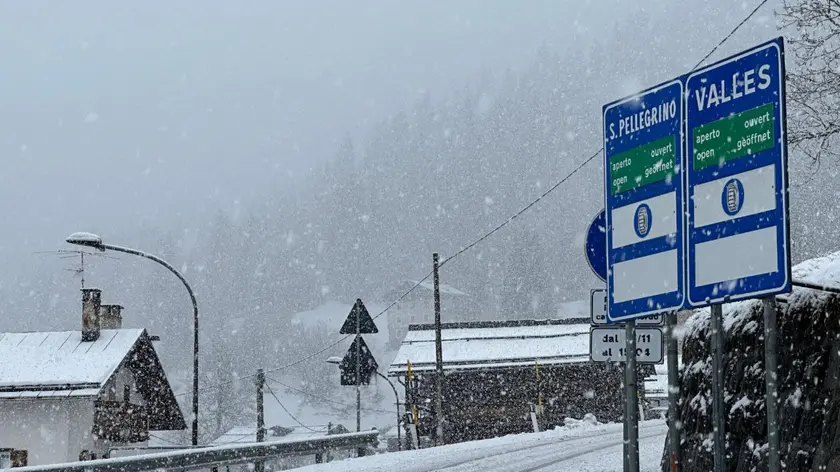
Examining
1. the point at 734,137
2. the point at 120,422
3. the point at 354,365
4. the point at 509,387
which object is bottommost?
the point at 120,422

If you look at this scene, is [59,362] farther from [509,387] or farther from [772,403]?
[772,403]

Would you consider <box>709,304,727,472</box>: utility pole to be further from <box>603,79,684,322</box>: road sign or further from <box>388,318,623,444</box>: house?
<box>388,318,623,444</box>: house

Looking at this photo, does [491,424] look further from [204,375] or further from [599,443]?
[204,375]

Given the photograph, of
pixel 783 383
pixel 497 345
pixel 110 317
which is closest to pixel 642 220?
pixel 783 383

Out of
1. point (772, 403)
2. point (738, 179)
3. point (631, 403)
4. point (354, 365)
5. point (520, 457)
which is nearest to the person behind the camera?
point (772, 403)

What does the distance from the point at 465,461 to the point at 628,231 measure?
1009 cm

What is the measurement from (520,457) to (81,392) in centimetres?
2173

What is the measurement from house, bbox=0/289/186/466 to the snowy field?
18829 mm

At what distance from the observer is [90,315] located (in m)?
36.9

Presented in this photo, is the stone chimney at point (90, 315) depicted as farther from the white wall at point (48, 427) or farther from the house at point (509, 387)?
the house at point (509, 387)

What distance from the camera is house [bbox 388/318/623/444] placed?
1490 inches

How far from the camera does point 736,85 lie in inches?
232

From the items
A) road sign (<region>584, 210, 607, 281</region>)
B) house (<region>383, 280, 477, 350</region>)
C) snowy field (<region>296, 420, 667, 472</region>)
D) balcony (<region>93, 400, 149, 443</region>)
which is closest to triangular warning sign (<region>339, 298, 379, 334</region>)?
snowy field (<region>296, 420, 667, 472</region>)

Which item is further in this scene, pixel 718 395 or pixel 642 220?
pixel 642 220
